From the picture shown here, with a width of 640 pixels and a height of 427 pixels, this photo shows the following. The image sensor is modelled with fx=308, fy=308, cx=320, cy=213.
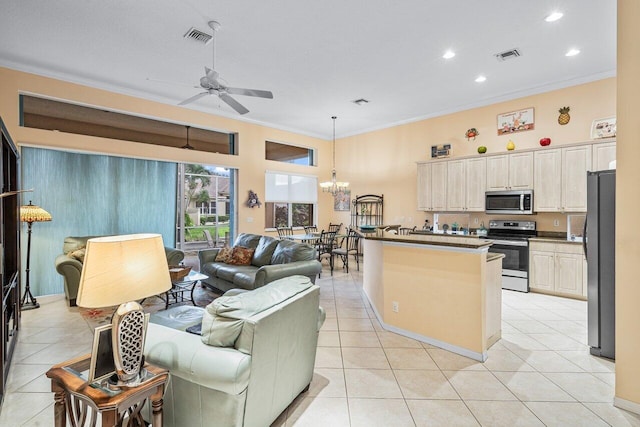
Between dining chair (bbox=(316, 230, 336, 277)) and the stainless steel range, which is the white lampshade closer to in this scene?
the stainless steel range

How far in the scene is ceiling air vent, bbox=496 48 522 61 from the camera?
13.4 feet

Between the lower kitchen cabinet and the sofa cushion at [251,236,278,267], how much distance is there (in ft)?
13.7

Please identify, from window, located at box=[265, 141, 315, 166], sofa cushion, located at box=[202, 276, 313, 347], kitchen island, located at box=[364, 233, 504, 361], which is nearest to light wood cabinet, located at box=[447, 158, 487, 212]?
kitchen island, located at box=[364, 233, 504, 361]

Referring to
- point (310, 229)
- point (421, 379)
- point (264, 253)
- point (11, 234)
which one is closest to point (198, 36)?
point (11, 234)

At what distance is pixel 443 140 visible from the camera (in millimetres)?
6543

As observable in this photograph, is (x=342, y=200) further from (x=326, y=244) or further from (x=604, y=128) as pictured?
(x=604, y=128)

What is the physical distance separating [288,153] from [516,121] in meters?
5.06

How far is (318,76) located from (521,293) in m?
4.79

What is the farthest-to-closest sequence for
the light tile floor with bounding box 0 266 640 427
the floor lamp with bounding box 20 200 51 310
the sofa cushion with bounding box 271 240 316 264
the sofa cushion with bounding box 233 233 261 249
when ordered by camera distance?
1. the sofa cushion with bounding box 233 233 261 249
2. the sofa cushion with bounding box 271 240 316 264
3. the floor lamp with bounding box 20 200 51 310
4. the light tile floor with bounding box 0 266 640 427

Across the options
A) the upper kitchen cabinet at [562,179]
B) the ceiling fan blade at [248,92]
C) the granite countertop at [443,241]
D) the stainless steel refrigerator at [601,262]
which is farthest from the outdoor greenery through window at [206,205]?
the stainless steel refrigerator at [601,262]

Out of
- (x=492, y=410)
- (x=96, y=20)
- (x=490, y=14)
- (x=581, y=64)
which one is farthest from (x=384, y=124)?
(x=492, y=410)

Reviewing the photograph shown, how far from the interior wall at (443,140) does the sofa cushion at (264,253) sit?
11.8 ft

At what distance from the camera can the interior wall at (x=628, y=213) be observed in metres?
2.13

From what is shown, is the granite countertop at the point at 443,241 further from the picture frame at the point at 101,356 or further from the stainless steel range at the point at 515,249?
the picture frame at the point at 101,356
